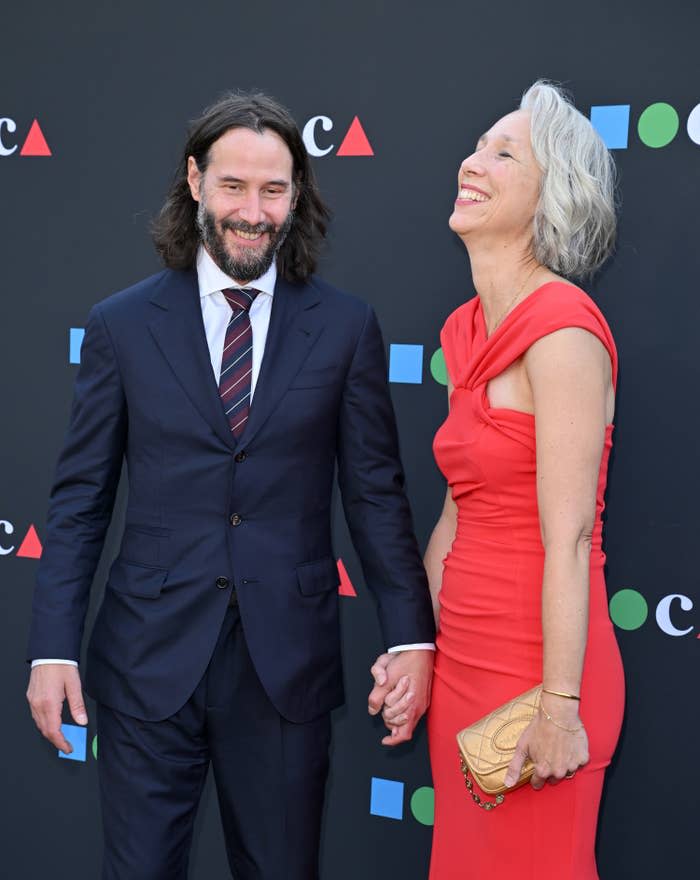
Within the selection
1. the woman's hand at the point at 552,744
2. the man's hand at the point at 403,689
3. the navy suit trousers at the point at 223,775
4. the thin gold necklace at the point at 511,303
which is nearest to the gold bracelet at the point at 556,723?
the woman's hand at the point at 552,744

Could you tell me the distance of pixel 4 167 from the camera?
3.05 m

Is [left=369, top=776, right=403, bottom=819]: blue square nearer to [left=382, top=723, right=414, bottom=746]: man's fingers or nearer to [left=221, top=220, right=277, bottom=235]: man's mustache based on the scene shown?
[left=382, top=723, right=414, bottom=746]: man's fingers

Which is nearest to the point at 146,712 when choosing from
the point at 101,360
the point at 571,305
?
the point at 101,360

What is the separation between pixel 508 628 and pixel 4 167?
85.2 inches

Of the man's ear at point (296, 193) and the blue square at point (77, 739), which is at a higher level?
the man's ear at point (296, 193)

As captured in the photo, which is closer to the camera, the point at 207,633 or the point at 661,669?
the point at 207,633

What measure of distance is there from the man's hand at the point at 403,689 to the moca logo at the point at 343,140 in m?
1.33

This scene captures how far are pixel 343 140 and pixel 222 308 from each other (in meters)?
0.89

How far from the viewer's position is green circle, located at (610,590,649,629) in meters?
2.45

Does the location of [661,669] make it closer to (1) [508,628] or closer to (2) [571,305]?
(1) [508,628]

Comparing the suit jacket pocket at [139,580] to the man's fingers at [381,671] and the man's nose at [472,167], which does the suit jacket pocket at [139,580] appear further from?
the man's nose at [472,167]

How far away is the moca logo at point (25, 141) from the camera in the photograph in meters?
2.99

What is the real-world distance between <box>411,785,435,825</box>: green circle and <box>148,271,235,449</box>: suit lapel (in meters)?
1.41

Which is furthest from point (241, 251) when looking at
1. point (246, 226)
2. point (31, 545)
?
point (31, 545)
